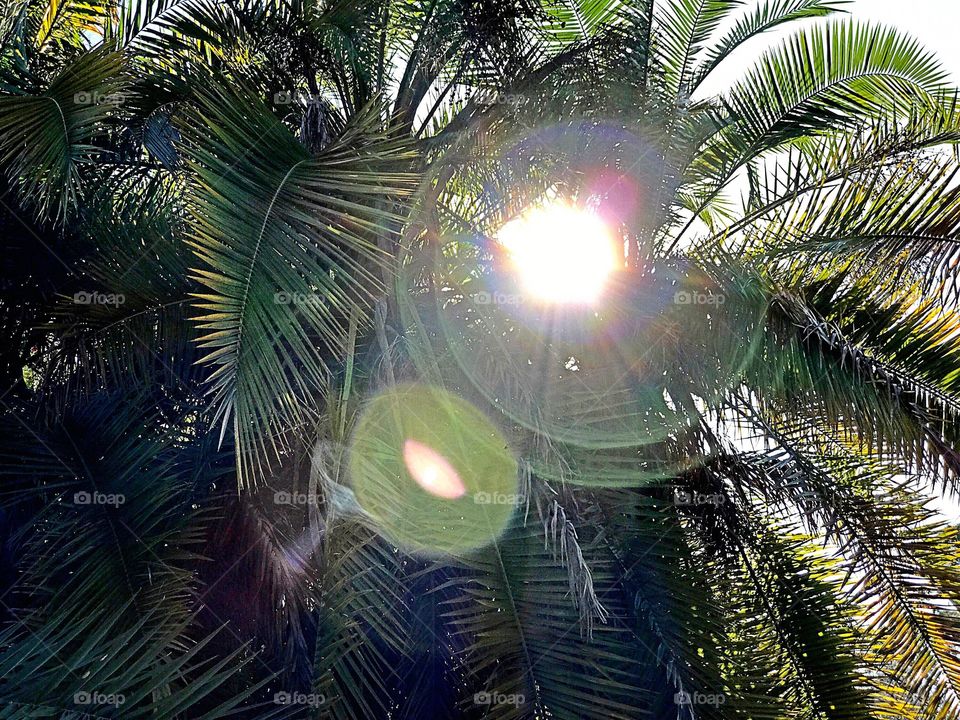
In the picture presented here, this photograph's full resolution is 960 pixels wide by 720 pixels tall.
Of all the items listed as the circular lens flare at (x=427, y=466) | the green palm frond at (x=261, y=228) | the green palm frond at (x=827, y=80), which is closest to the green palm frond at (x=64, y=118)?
the green palm frond at (x=261, y=228)

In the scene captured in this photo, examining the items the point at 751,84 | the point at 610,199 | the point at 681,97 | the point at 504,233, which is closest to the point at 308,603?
the point at 504,233

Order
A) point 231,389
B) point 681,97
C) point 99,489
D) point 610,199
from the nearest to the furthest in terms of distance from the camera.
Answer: point 231,389, point 99,489, point 610,199, point 681,97

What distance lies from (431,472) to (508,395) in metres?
0.58

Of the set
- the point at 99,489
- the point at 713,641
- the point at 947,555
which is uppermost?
the point at 99,489

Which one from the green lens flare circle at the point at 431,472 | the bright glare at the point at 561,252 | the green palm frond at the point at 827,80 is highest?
the green palm frond at the point at 827,80

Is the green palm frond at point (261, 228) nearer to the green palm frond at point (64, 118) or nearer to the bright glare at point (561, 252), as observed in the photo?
the green palm frond at point (64, 118)

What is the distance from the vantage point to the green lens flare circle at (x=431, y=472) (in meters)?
4.39

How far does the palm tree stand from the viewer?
14.3 ft

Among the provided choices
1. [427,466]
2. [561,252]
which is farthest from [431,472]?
[561,252]

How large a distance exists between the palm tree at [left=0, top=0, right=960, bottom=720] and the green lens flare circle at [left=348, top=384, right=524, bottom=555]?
24 millimetres

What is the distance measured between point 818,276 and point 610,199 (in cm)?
125

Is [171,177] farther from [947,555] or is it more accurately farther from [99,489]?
[947,555]

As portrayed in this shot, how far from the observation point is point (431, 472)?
15.1 feet

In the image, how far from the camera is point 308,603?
489 centimetres
